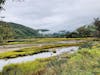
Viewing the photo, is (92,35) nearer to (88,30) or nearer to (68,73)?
(88,30)

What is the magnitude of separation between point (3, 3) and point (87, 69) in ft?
30.0

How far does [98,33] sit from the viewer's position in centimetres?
10956

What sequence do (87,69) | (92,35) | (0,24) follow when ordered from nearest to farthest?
1. (87,69)
2. (0,24)
3. (92,35)

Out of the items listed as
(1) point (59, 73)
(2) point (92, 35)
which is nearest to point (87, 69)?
(1) point (59, 73)

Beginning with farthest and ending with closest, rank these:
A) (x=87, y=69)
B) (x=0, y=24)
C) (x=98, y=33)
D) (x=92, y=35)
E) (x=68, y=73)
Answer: (x=92, y=35), (x=98, y=33), (x=0, y=24), (x=87, y=69), (x=68, y=73)

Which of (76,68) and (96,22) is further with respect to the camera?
(96,22)

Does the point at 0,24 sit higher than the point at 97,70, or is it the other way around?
the point at 0,24

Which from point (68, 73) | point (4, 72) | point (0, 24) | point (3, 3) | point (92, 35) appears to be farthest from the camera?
point (92, 35)

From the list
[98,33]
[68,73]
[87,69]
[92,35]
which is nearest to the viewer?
[68,73]

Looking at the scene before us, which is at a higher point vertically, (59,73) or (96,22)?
(96,22)

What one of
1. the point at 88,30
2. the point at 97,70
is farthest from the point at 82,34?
the point at 97,70

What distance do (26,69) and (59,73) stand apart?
305 inches

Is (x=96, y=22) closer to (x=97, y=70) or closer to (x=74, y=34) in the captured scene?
(x=74, y=34)

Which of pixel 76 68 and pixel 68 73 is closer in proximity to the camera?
pixel 68 73
